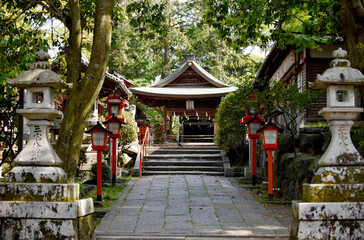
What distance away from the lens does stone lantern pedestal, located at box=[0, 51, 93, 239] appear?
205 inches

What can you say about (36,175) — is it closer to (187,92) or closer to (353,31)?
(353,31)

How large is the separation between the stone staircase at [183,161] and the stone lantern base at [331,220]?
963 centimetres

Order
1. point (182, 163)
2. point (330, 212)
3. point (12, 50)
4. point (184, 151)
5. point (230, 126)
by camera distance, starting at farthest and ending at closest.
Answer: point (184, 151) < point (182, 163) < point (230, 126) < point (12, 50) < point (330, 212)

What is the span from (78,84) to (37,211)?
2504 mm

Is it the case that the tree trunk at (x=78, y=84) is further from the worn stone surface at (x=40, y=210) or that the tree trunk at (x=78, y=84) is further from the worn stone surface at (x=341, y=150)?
the worn stone surface at (x=341, y=150)

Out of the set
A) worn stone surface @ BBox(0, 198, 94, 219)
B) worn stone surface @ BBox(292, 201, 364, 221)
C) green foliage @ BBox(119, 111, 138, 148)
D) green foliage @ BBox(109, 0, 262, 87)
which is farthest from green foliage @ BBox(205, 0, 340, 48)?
green foliage @ BBox(109, 0, 262, 87)

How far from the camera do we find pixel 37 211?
5184 millimetres

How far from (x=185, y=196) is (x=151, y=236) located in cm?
378

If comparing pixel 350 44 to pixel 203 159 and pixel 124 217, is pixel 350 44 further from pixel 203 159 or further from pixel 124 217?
pixel 203 159

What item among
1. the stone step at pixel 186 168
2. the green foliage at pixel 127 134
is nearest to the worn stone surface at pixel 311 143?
the stone step at pixel 186 168

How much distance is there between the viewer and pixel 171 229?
6.56 m

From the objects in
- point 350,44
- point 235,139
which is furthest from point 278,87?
point 235,139

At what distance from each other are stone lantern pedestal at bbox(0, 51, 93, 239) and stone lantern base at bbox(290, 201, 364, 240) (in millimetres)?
3229

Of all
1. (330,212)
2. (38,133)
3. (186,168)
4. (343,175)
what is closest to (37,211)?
(38,133)
